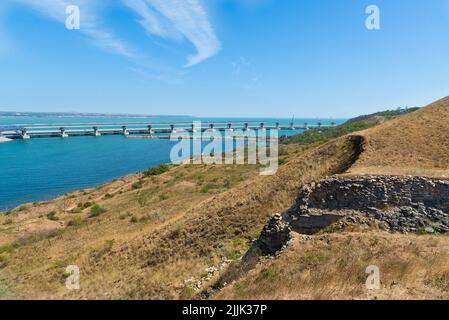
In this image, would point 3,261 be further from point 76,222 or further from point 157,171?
point 157,171

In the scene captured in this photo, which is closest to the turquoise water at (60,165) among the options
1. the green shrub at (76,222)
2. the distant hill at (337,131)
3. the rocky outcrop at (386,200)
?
the green shrub at (76,222)

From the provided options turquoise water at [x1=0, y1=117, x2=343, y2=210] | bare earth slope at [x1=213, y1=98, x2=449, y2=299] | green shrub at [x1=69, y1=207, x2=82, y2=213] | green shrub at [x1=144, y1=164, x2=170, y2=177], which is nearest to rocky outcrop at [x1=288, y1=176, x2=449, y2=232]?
bare earth slope at [x1=213, y1=98, x2=449, y2=299]

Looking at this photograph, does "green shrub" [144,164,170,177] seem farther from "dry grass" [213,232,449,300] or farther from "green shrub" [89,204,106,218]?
"dry grass" [213,232,449,300]

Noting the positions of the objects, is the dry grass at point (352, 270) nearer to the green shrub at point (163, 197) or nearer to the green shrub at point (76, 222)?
the green shrub at point (76, 222)

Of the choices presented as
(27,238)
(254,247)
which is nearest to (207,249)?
(254,247)

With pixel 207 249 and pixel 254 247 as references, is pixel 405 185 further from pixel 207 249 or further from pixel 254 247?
pixel 207 249
